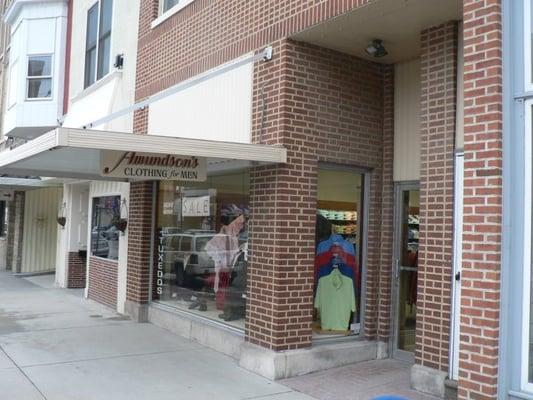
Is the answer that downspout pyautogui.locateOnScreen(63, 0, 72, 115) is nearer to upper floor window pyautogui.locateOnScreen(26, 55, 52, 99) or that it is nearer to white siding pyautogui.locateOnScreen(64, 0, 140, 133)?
upper floor window pyautogui.locateOnScreen(26, 55, 52, 99)

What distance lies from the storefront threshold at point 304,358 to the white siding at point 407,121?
2197mm

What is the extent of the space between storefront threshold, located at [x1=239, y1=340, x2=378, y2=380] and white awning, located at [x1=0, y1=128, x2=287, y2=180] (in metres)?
2.19

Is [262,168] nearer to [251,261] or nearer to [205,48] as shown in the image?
[251,261]

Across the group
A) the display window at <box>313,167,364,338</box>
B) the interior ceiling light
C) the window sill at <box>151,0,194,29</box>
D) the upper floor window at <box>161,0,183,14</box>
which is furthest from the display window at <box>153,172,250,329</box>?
the upper floor window at <box>161,0,183,14</box>

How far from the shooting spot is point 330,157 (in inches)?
286

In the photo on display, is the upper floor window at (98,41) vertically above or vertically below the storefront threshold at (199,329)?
above

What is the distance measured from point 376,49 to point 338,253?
257 cm

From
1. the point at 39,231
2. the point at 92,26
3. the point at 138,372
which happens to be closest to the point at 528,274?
the point at 138,372

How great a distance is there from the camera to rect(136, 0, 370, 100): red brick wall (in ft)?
22.1

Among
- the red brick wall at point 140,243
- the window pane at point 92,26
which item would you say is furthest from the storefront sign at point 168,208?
the window pane at point 92,26

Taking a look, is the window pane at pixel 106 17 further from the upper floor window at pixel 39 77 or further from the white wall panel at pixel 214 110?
the white wall panel at pixel 214 110

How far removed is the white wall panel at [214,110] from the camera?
7.57 metres

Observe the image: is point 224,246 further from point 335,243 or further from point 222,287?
point 335,243

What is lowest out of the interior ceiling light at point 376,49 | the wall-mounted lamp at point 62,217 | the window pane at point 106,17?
the wall-mounted lamp at point 62,217
